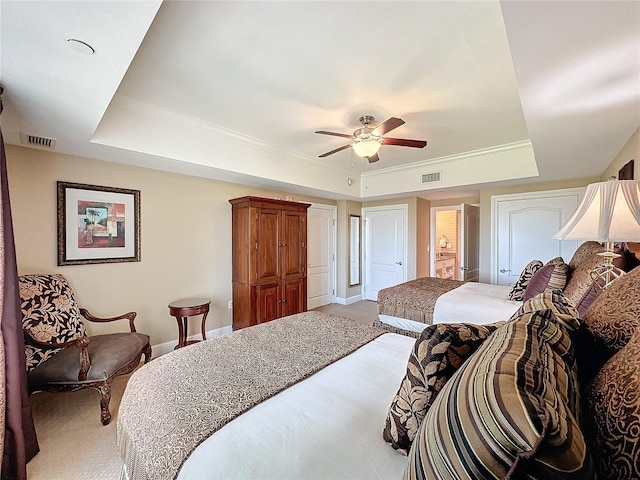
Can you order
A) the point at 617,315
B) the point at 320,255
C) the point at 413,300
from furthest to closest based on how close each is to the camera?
the point at 320,255, the point at 413,300, the point at 617,315

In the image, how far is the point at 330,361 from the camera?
1.56 meters

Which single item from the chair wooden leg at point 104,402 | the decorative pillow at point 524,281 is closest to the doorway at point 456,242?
the decorative pillow at point 524,281

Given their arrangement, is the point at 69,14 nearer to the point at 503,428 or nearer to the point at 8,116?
the point at 8,116

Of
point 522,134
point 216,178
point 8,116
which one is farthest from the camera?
point 216,178

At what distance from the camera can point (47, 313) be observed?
2.32 meters

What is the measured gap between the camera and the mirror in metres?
5.98

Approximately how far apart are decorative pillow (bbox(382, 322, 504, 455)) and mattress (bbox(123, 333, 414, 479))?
102 millimetres

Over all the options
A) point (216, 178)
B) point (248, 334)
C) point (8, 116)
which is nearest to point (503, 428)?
point (248, 334)

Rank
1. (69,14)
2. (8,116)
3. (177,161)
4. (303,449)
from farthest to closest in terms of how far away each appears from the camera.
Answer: (177,161) < (8,116) < (69,14) < (303,449)

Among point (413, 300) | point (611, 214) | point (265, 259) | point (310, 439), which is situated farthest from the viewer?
point (265, 259)

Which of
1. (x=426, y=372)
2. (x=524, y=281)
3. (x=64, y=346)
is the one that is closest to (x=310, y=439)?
(x=426, y=372)

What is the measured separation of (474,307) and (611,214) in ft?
5.04

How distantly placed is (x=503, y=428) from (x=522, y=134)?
3892 millimetres

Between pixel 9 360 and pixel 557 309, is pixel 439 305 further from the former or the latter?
pixel 9 360
